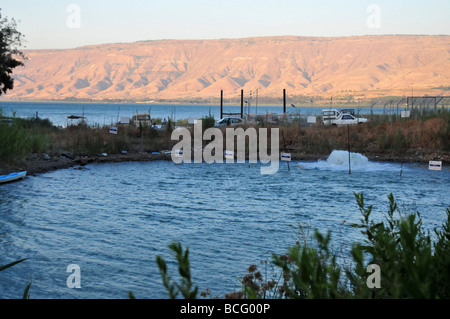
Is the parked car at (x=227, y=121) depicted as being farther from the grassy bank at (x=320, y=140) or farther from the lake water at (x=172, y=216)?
the lake water at (x=172, y=216)

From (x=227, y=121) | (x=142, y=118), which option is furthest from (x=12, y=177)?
(x=142, y=118)

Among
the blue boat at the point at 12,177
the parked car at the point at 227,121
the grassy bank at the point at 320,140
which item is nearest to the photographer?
the blue boat at the point at 12,177

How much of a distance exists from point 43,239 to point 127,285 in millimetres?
4619

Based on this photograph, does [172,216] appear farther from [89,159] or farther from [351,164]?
[351,164]

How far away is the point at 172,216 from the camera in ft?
56.9

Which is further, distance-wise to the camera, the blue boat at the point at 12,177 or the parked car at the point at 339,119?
the parked car at the point at 339,119

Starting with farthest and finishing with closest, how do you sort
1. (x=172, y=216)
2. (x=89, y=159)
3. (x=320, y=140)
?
(x=320, y=140), (x=89, y=159), (x=172, y=216)

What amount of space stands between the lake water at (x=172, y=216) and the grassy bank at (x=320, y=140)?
3.13 m

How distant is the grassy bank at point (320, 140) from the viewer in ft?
112

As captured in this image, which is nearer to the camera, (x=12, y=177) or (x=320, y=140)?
(x=12, y=177)

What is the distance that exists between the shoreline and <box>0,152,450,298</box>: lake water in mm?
840

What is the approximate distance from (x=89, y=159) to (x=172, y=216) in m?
16.2

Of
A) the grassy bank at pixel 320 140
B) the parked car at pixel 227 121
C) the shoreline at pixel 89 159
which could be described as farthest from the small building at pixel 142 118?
the shoreline at pixel 89 159

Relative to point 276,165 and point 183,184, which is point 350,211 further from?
point 276,165
